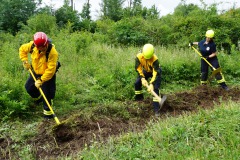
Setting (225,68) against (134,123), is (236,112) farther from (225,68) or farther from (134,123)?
(225,68)

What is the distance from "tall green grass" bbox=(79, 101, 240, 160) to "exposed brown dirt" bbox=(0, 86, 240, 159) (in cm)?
57

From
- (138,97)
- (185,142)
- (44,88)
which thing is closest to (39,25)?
(138,97)

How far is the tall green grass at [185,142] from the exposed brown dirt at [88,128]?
1.88 feet

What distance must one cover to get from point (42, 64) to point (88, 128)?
1.62 metres

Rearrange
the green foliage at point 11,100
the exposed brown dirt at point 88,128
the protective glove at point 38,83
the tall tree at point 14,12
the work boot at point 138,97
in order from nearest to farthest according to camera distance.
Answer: the exposed brown dirt at point 88,128
the protective glove at point 38,83
the green foliage at point 11,100
the work boot at point 138,97
the tall tree at point 14,12

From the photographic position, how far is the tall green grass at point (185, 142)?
3270 millimetres

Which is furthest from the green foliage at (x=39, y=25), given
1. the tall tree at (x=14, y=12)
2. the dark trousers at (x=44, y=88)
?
the dark trousers at (x=44, y=88)

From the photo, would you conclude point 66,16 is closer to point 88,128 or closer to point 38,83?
point 38,83

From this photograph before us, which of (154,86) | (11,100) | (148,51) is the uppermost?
(148,51)

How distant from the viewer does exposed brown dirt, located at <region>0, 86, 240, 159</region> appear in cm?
458

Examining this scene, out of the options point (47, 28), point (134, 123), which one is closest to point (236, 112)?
point (134, 123)

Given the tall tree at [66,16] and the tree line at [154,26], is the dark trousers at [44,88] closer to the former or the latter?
the tree line at [154,26]

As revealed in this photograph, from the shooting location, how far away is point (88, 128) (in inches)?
211

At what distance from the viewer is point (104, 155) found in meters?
3.67
